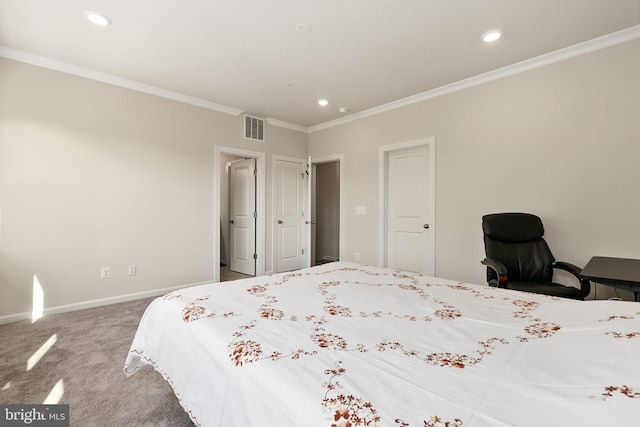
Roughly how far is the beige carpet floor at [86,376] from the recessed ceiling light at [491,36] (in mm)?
3560

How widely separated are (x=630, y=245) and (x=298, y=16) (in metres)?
3.37

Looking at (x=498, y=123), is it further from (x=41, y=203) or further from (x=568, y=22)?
Answer: (x=41, y=203)

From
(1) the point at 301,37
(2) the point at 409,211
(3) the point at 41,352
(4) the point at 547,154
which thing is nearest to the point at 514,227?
(4) the point at 547,154

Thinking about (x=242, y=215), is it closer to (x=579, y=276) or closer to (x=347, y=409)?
(x=579, y=276)

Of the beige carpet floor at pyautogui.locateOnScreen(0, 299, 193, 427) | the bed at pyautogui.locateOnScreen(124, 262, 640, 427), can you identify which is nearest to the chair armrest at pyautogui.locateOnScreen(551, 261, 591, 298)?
the bed at pyautogui.locateOnScreen(124, 262, 640, 427)

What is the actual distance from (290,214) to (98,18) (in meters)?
3.53

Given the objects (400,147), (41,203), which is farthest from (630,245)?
(41,203)

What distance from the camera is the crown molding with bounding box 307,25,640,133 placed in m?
2.49

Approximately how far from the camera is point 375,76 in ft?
10.9

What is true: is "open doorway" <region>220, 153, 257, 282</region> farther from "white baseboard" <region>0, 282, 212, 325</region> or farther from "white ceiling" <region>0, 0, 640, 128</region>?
"white ceiling" <region>0, 0, 640, 128</region>

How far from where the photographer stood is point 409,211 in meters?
4.04

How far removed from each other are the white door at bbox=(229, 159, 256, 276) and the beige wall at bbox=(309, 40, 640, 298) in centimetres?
248

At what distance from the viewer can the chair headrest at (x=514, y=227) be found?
107 inches

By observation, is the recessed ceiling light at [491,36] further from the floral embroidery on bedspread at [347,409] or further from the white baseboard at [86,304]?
the white baseboard at [86,304]
